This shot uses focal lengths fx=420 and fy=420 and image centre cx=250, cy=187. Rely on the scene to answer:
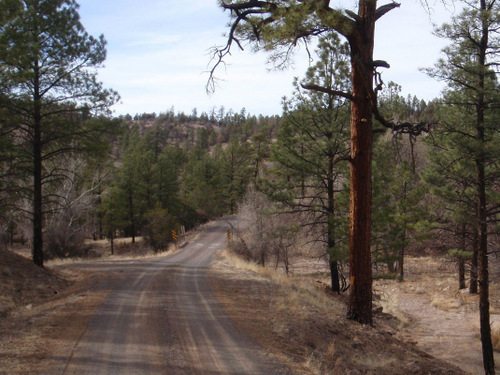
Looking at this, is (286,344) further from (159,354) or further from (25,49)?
(25,49)

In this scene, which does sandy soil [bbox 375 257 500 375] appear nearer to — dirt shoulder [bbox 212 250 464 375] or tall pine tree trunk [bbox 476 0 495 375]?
tall pine tree trunk [bbox 476 0 495 375]

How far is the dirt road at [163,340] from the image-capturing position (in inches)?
238

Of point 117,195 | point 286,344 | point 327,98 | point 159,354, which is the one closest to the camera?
point 159,354

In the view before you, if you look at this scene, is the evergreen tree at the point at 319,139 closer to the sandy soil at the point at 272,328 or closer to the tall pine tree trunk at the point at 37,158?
the sandy soil at the point at 272,328

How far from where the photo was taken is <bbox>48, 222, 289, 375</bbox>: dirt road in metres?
6.04

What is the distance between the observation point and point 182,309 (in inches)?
380

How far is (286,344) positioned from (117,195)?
41.7 meters

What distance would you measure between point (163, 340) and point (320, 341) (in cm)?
289

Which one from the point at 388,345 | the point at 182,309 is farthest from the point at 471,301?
the point at 182,309

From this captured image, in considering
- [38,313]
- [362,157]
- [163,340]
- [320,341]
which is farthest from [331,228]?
[38,313]

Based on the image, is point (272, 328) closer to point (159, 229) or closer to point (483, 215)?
point (483, 215)

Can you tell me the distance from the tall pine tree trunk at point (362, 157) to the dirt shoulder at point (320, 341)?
2.67ft

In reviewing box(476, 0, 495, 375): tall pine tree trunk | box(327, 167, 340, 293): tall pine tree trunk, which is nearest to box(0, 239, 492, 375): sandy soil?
box(476, 0, 495, 375): tall pine tree trunk

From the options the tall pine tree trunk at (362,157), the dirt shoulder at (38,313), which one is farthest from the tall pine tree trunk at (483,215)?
the dirt shoulder at (38,313)
